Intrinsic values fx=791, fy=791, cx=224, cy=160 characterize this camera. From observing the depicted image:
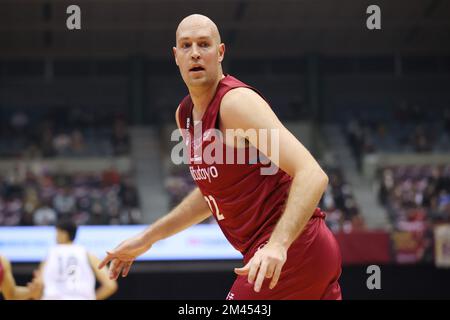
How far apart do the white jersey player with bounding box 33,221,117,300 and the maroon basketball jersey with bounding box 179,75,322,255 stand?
11.6 ft

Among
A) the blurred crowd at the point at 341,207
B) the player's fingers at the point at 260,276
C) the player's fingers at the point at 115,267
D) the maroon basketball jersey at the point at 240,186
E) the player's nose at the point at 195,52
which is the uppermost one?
the player's nose at the point at 195,52

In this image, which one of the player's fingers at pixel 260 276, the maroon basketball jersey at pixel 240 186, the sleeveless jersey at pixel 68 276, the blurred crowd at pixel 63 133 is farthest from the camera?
the blurred crowd at pixel 63 133

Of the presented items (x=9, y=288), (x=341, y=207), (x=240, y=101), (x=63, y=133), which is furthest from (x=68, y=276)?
(x=63, y=133)

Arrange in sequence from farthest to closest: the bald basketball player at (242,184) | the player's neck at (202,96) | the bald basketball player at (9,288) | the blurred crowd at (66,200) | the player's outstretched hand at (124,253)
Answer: the blurred crowd at (66,200) < the bald basketball player at (9,288) < the player's outstretched hand at (124,253) < the player's neck at (202,96) < the bald basketball player at (242,184)

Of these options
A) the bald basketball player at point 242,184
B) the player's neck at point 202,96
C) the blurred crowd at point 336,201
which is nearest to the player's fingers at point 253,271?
the bald basketball player at point 242,184

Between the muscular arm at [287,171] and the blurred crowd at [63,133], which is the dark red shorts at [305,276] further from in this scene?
the blurred crowd at [63,133]

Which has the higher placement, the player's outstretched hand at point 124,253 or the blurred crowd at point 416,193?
the player's outstretched hand at point 124,253

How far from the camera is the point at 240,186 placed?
12.3 ft

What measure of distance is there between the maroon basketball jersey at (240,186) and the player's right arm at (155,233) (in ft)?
1.47

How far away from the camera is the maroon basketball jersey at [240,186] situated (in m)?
3.71

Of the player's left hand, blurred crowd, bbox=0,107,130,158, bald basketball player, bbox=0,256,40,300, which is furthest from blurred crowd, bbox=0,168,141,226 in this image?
the player's left hand

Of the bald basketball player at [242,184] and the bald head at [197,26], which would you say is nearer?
the bald basketball player at [242,184]

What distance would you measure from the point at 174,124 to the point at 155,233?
20.3 meters

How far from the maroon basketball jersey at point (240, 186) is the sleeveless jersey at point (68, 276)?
3.54 meters
